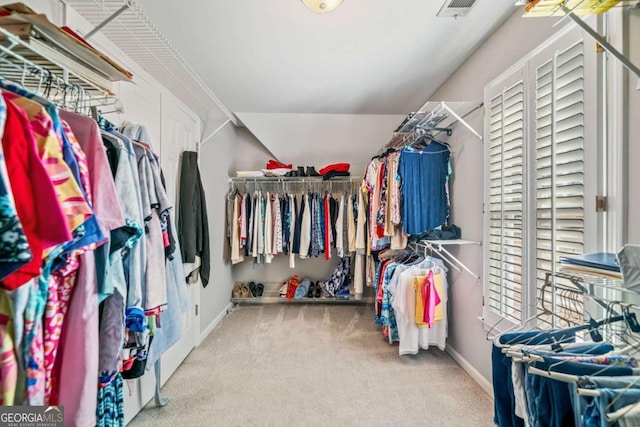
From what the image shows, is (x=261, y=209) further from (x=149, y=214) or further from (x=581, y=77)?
(x=581, y=77)

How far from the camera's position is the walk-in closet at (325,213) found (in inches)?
26.8

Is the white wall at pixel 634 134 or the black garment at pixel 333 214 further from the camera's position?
the black garment at pixel 333 214

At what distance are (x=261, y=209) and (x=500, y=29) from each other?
2664 mm

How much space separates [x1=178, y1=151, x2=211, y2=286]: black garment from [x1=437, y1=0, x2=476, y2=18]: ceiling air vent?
6.60 ft

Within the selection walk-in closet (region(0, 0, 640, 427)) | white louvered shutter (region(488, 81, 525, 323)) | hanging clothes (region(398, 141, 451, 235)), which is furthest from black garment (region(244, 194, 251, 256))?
white louvered shutter (region(488, 81, 525, 323))

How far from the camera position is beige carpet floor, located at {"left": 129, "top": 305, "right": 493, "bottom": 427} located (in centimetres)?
158

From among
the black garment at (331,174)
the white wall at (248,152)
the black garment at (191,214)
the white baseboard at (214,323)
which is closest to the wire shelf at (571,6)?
the black garment at (191,214)

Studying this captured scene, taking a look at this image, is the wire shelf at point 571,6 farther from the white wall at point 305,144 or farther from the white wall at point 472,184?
the white wall at point 305,144

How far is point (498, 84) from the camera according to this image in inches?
64.0

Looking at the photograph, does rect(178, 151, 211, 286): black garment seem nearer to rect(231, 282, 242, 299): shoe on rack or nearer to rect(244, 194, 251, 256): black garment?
rect(244, 194, 251, 256): black garment

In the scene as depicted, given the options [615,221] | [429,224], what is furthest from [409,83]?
[615,221]

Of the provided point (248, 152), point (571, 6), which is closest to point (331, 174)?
point (248, 152)

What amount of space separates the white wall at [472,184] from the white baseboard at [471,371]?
0.02 meters

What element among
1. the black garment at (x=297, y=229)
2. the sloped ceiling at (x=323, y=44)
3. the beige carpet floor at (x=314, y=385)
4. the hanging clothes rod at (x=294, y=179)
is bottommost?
the beige carpet floor at (x=314, y=385)
